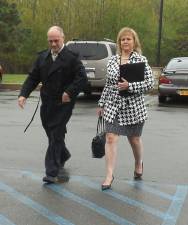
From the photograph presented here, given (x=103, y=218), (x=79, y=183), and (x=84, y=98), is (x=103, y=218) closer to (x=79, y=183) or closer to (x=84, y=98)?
(x=79, y=183)

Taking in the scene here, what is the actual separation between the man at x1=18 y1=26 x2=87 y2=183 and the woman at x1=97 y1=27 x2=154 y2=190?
1.29 ft

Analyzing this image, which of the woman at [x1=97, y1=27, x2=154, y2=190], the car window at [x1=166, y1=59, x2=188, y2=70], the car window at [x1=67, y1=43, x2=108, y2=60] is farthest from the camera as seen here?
the car window at [x1=67, y1=43, x2=108, y2=60]

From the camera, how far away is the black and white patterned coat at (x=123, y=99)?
647 centimetres

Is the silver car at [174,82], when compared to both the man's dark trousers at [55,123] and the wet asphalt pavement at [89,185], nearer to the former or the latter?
the wet asphalt pavement at [89,185]

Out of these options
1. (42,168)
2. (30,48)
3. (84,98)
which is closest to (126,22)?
(30,48)

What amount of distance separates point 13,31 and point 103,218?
27797mm

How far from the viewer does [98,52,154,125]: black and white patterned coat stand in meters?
6.47

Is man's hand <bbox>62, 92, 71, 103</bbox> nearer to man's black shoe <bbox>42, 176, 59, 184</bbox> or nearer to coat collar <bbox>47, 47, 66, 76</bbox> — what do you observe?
coat collar <bbox>47, 47, 66, 76</bbox>

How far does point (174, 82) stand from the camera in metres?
16.5

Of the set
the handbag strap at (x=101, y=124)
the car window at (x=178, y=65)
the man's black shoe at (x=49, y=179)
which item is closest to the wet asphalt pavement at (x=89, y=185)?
the man's black shoe at (x=49, y=179)

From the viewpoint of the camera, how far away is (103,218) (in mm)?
5387

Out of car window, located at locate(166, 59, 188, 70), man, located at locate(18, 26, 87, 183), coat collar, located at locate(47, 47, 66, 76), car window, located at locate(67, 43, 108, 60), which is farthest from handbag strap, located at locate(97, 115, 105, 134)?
car window, located at locate(67, 43, 108, 60)

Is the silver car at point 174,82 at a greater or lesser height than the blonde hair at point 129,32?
lesser

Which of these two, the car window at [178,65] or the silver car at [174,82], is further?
the car window at [178,65]
